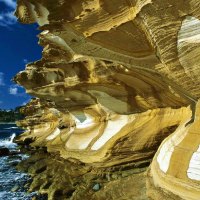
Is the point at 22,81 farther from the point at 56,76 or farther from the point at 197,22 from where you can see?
the point at 197,22

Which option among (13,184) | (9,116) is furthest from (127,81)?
(9,116)

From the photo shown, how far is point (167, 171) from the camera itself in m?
7.61

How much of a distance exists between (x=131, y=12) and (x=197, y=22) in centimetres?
189

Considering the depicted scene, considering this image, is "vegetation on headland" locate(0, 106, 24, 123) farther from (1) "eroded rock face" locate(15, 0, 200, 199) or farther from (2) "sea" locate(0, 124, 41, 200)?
(1) "eroded rock face" locate(15, 0, 200, 199)

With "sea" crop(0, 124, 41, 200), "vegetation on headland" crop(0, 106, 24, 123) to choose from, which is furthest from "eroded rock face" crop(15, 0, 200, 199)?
"vegetation on headland" crop(0, 106, 24, 123)

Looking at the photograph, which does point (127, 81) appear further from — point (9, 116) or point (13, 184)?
point (9, 116)

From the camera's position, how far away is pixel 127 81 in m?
12.2

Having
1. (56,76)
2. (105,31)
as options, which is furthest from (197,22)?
(56,76)

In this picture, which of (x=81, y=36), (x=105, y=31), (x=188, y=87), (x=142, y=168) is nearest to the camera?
(x=188, y=87)

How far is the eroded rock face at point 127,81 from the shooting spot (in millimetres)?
7184

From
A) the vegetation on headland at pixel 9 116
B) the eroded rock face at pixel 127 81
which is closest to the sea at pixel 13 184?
the eroded rock face at pixel 127 81

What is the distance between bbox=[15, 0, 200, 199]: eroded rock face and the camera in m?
7.18

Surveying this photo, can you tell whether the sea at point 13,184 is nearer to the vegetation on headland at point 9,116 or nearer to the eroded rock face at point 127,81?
the eroded rock face at point 127,81

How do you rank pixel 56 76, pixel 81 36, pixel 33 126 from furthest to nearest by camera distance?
pixel 33 126 < pixel 56 76 < pixel 81 36
